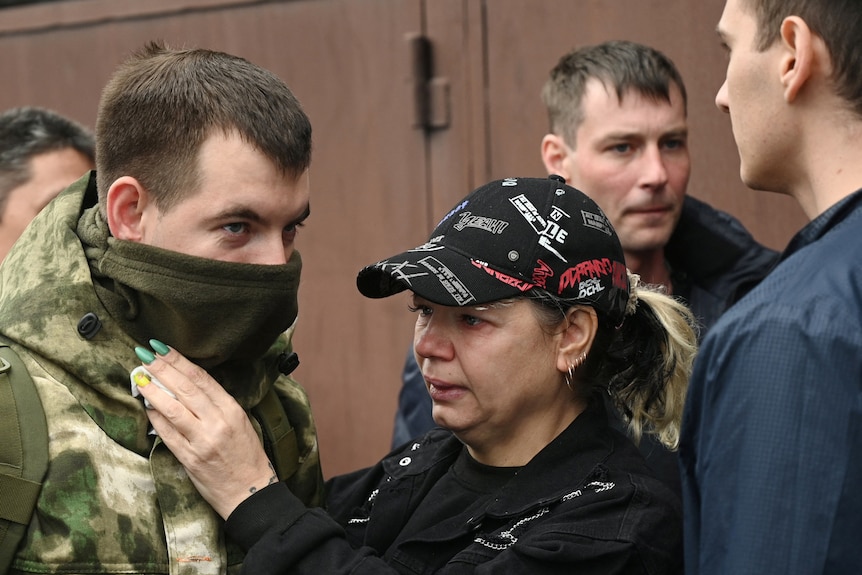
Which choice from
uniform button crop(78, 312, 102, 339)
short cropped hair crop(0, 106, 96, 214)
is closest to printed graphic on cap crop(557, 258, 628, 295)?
uniform button crop(78, 312, 102, 339)

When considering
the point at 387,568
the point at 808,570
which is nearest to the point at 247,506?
the point at 387,568

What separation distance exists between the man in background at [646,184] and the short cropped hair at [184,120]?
123 centimetres

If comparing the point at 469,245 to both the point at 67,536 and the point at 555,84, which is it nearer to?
the point at 67,536

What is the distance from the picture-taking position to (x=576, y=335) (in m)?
2.13

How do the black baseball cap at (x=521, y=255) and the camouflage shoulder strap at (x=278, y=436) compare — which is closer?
the black baseball cap at (x=521, y=255)

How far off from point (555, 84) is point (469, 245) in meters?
1.40

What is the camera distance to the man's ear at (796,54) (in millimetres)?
1727

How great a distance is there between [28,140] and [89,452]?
5.69ft

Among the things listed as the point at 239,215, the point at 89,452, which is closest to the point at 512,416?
the point at 239,215

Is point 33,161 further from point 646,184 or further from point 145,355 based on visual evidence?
point 646,184

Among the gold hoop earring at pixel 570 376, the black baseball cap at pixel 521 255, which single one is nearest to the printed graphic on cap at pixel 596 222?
the black baseball cap at pixel 521 255

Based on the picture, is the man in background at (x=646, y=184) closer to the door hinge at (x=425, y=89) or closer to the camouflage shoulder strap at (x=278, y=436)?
the door hinge at (x=425, y=89)

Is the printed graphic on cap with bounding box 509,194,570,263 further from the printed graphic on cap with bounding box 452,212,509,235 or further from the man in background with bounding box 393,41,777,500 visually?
the man in background with bounding box 393,41,777,500

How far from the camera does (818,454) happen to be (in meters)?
1.52
